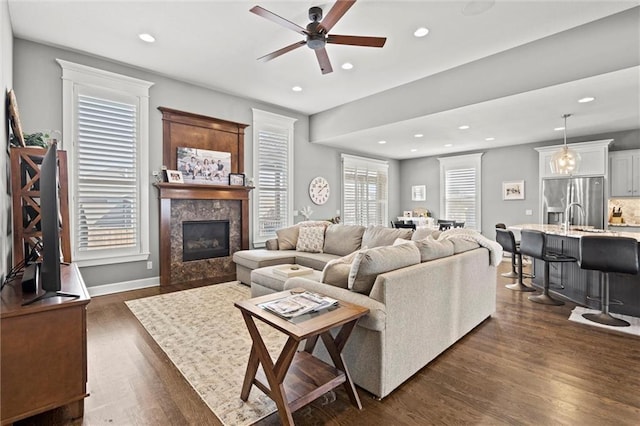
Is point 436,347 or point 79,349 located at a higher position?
point 79,349

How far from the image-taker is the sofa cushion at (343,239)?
15.3 feet

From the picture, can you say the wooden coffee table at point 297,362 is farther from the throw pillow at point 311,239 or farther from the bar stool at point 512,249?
the bar stool at point 512,249

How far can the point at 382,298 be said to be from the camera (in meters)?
1.91

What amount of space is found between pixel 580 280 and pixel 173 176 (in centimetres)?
592

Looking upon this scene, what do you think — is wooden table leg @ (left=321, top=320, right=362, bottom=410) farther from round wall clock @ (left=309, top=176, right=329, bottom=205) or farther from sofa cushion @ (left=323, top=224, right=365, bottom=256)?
round wall clock @ (left=309, top=176, right=329, bottom=205)

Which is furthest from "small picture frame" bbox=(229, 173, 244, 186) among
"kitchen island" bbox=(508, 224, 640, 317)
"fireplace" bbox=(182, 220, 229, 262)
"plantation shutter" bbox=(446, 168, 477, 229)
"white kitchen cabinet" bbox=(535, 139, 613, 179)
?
"white kitchen cabinet" bbox=(535, 139, 613, 179)

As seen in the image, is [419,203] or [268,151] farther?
[419,203]

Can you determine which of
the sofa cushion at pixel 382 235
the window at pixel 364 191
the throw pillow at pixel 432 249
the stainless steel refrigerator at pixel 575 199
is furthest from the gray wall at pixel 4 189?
the stainless steel refrigerator at pixel 575 199

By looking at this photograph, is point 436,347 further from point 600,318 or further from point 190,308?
point 190,308

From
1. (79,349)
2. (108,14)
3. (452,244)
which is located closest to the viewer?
(79,349)

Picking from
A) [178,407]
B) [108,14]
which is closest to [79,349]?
[178,407]

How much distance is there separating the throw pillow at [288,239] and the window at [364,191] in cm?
264

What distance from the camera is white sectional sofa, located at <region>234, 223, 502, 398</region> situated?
6.27 feet

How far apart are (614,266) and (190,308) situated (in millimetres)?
4619
